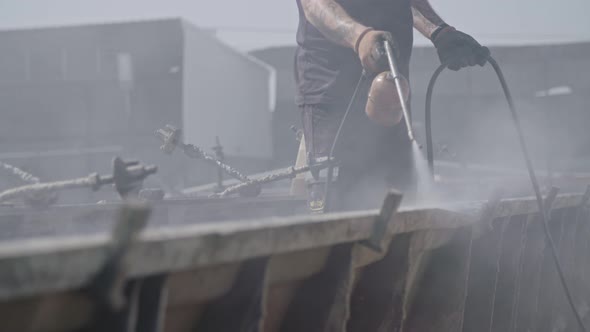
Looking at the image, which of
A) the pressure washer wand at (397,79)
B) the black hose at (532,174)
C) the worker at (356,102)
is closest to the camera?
the pressure washer wand at (397,79)

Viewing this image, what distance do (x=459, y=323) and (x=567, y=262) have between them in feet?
6.73

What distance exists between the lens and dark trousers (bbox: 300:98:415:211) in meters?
3.60

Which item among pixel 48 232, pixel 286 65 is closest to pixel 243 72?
pixel 286 65

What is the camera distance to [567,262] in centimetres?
430

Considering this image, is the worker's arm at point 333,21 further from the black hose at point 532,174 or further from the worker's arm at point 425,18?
the worker's arm at point 425,18

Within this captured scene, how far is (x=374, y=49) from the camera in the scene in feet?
9.86

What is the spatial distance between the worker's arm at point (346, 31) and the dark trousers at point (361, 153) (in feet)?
1.45

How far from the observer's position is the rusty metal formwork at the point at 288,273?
1019 mm

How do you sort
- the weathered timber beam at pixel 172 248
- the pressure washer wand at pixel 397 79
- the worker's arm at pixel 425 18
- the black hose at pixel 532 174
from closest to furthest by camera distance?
the weathered timber beam at pixel 172 248, the pressure washer wand at pixel 397 79, the black hose at pixel 532 174, the worker's arm at pixel 425 18

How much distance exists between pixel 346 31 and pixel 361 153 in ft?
2.57

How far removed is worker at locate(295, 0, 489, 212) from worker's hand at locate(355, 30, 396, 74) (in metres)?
0.42

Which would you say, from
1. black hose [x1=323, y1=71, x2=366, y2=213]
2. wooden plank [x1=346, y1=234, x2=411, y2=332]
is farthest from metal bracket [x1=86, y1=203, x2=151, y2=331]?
black hose [x1=323, y1=71, x2=366, y2=213]

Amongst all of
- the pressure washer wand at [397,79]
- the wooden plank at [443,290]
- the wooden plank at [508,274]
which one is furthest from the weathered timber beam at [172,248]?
the wooden plank at [508,274]

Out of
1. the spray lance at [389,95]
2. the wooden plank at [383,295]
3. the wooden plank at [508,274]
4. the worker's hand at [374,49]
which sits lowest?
the wooden plank at [508,274]
